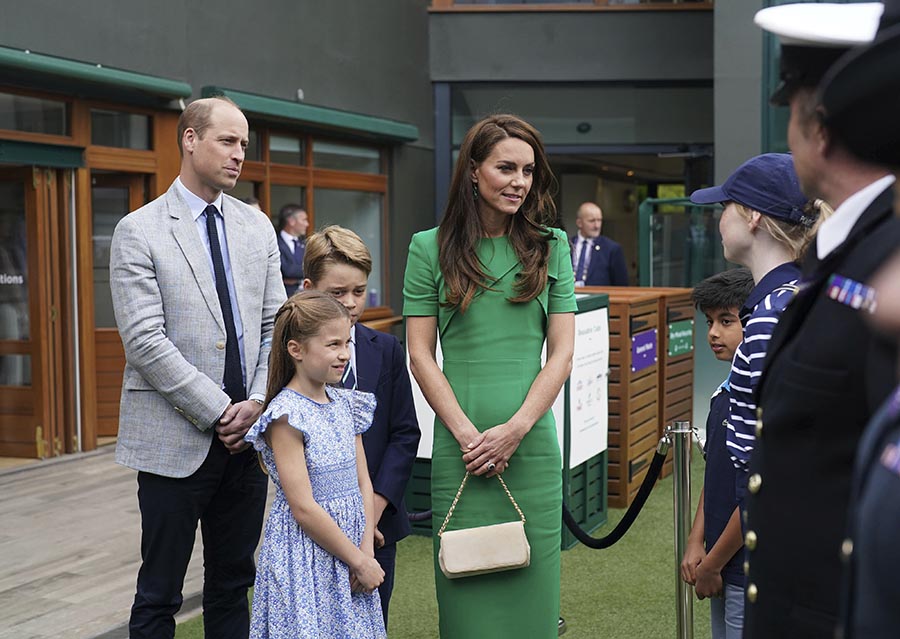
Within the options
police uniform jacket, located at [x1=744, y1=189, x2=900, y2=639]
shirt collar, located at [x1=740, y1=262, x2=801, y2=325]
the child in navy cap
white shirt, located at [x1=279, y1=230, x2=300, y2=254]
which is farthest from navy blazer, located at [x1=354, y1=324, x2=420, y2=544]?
white shirt, located at [x1=279, y1=230, x2=300, y2=254]

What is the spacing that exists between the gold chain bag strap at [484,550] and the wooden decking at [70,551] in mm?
2180

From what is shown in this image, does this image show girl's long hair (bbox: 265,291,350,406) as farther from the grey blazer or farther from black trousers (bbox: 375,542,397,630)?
black trousers (bbox: 375,542,397,630)

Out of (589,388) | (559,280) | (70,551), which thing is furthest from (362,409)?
(70,551)

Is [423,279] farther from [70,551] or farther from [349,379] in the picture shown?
[70,551]

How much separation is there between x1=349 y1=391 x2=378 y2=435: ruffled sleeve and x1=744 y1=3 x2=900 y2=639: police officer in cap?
1.65 meters

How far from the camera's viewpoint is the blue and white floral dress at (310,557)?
311 centimetres

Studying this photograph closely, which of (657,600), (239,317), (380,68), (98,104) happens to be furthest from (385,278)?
(239,317)

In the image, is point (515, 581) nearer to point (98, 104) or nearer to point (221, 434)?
point (221, 434)

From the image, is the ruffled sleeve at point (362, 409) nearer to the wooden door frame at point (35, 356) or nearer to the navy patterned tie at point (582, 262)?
the wooden door frame at point (35, 356)

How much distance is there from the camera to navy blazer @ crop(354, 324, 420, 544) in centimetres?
354

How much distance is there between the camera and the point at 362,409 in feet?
11.0

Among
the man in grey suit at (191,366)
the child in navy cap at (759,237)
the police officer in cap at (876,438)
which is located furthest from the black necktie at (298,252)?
the police officer in cap at (876,438)

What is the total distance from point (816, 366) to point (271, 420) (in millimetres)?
1754

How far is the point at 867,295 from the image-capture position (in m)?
1.57
